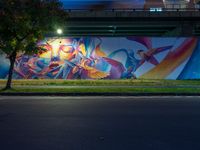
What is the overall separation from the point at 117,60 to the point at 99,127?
22814 millimetres

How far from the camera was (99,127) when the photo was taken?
10039 millimetres

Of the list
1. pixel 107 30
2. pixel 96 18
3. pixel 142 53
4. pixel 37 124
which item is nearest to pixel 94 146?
pixel 37 124

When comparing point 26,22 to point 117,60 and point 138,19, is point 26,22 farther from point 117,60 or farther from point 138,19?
point 138,19

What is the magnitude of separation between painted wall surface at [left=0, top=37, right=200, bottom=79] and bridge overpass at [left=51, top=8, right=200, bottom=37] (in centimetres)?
763

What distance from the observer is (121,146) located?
311 inches

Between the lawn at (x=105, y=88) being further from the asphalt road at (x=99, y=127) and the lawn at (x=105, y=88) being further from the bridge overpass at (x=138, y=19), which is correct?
the bridge overpass at (x=138, y=19)

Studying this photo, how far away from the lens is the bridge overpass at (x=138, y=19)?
39.9 metres

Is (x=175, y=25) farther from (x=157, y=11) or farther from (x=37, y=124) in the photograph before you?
(x=37, y=124)

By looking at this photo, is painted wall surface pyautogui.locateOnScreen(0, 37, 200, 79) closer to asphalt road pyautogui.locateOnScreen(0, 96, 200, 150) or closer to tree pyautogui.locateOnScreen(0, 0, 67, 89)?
tree pyautogui.locateOnScreen(0, 0, 67, 89)

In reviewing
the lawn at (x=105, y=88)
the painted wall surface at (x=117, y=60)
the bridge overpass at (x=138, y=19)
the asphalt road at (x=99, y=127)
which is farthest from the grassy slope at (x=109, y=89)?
the bridge overpass at (x=138, y=19)

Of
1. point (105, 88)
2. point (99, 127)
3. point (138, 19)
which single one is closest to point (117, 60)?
point (138, 19)

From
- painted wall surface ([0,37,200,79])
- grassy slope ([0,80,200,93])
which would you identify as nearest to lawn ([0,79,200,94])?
grassy slope ([0,80,200,93])

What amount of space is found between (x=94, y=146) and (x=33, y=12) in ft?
47.0

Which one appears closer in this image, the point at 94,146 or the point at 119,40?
the point at 94,146
